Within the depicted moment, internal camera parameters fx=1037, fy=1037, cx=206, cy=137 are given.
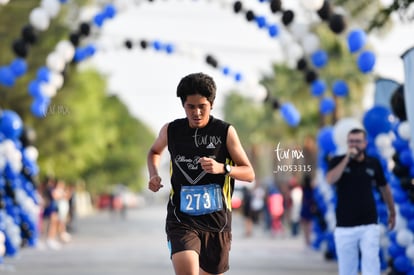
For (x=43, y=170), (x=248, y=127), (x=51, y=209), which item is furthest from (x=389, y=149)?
(x=248, y=127)

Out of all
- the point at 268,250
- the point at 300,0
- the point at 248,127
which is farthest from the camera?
the point at 248,127

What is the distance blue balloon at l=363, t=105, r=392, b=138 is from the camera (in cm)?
1449

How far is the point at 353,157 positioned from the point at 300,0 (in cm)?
923

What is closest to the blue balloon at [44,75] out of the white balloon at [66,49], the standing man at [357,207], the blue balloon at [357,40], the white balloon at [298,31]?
the white balloon at [66,49]

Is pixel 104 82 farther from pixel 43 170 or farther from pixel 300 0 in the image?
pixel 300 0

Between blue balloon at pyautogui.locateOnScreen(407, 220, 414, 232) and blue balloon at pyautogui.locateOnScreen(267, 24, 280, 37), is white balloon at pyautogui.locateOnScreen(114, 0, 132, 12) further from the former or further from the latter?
blue balloon at pyautogui.locateOnScreen(407, 220, 414, 232)

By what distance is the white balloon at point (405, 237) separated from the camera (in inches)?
491

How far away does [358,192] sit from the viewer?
916cm

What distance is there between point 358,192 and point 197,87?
287 cm

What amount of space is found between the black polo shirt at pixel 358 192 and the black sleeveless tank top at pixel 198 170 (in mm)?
2351

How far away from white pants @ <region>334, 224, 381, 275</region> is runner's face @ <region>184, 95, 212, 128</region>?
2.65 meters

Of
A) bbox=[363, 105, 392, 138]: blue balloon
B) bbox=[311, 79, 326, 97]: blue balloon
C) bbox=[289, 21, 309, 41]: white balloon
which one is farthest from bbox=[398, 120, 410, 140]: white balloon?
bbox=[311, 79, 326, 97]: blue balloon

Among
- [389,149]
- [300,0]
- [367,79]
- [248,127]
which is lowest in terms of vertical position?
→ [389,149]

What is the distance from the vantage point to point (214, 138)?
6953mm
